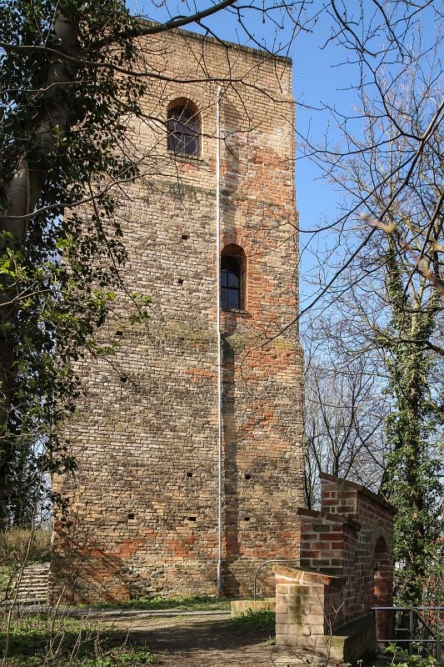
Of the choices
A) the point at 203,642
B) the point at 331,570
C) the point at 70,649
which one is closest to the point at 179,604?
the point at 203,642

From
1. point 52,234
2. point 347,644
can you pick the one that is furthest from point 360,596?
point 52,234

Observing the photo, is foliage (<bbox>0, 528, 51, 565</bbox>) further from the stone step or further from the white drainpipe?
the white drainpipe

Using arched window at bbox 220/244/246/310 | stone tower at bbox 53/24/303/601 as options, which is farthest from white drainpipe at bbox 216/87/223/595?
arched window at bbox 220/244/246/310

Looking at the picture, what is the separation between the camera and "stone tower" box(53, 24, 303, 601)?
1287 centimetres

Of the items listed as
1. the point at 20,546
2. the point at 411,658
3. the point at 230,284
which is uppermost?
the point at 230,284

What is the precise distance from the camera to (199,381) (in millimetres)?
14133

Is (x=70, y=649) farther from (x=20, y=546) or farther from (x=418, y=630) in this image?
(x=418, y=630)

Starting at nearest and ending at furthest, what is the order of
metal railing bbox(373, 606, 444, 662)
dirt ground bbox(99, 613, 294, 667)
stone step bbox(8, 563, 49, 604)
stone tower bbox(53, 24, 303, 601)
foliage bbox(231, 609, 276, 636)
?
1. dirt ground bbox(99, 613, 294, 667)
2. metal railing bbox(373, 606, 444, 662)
3. foliage bbox(231, 609, 276, 636)
4. stone step bbox(8, 563, 49, 604)
5. stone tower bbox(53, 24, 303, 601)

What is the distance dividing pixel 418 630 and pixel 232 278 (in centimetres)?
796

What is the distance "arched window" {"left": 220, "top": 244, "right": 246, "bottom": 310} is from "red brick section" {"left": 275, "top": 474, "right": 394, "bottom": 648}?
26.9 feet

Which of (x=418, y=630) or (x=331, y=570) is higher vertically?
(x=331, y=570)

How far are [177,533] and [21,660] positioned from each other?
309 inches

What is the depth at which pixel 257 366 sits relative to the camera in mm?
14664

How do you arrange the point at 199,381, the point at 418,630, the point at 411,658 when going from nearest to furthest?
1. the point at 411,658
2. the point at 418,630
3. the point at 199,381
